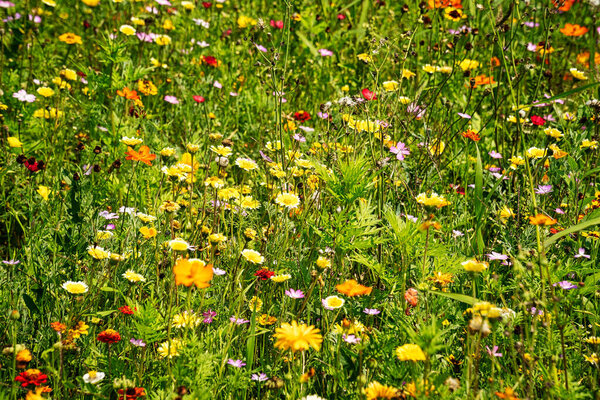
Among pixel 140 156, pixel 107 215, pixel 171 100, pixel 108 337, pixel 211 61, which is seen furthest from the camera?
pixel 211 61

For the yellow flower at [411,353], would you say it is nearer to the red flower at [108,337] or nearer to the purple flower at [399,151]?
the red flower at [108,337]

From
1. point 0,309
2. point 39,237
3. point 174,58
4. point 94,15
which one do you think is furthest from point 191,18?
point 0,309

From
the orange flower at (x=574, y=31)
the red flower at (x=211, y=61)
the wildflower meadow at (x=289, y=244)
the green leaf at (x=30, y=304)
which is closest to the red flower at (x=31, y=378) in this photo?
the wildflower meadow at (x=289, y=244)

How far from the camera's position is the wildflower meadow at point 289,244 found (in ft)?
5.19

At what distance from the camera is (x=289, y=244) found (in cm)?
225

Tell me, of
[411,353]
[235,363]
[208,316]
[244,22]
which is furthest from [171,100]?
[411,353]

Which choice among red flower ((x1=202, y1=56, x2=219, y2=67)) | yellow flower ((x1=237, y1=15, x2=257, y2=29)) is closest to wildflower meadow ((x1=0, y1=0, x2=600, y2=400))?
red flower ((x1=202, y1=56, x2=219, y2=67))

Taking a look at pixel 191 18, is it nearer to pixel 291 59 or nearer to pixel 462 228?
pixel 291 59

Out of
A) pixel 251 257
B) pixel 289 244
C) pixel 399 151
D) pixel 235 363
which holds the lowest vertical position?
pixel 235 363

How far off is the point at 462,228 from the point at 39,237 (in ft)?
5.36

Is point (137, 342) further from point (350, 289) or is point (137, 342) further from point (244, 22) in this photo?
point (244, 22)

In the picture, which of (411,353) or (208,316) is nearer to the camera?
(411,353)

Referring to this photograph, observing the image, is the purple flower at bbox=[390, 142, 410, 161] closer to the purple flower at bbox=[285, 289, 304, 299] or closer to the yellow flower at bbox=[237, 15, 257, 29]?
the purple flower at bbox=[285, 289, 304, 299]

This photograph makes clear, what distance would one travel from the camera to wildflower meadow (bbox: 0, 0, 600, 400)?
5.19 feet
